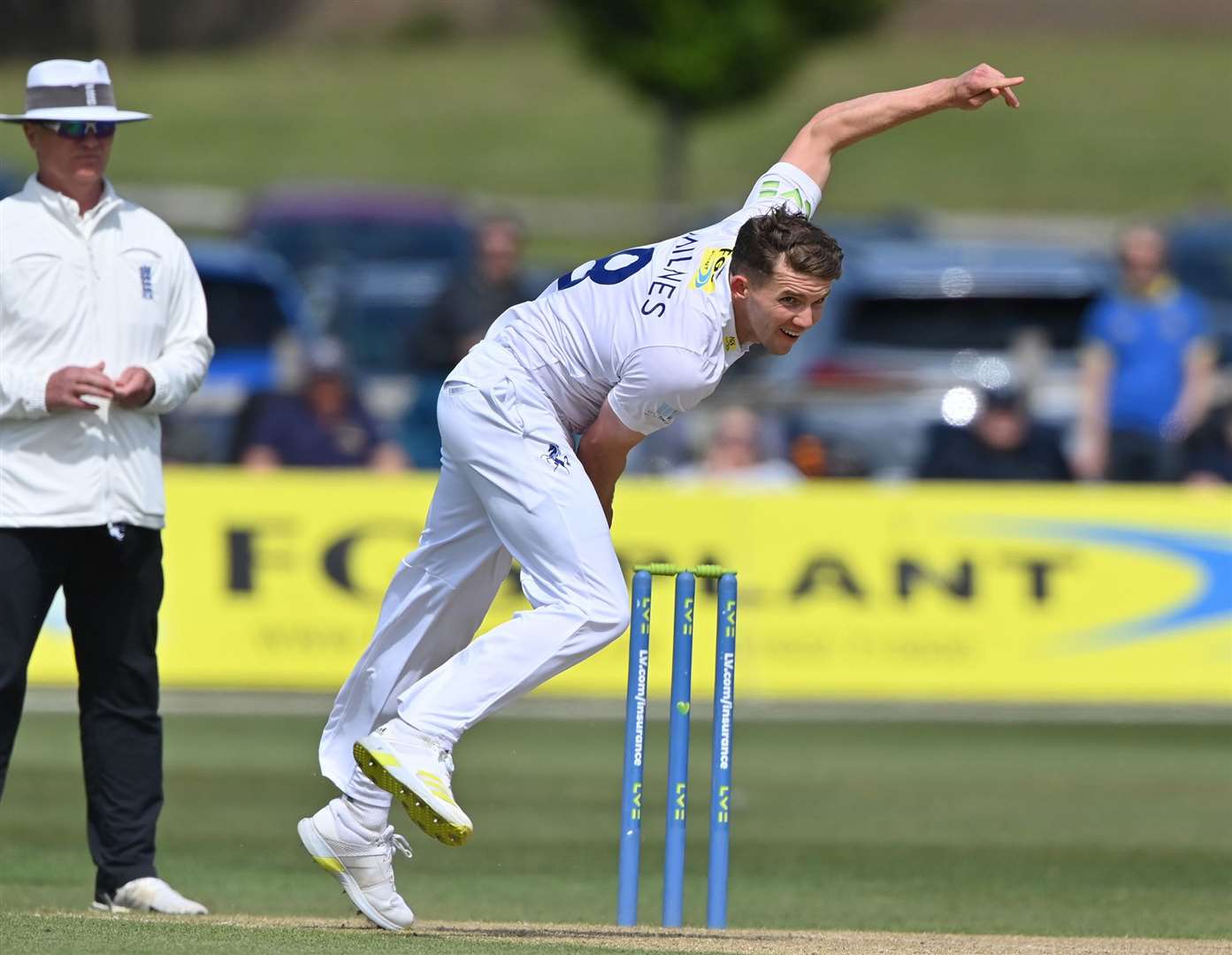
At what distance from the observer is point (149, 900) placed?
21.4 feet

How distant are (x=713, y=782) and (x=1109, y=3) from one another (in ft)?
151

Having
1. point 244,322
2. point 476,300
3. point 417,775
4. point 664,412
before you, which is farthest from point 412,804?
point 244,322

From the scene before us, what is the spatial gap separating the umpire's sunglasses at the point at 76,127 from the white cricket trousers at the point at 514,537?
1.31m

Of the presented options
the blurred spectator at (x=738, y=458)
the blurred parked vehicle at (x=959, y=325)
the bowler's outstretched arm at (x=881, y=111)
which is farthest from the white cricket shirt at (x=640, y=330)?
the blurred parked vehicle at (x=959, y=325)

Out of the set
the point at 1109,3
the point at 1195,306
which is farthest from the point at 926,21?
the point at 1195,306

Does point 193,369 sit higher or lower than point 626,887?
higher

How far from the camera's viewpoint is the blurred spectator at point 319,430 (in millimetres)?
13000

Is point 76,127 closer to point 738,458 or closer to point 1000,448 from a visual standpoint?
point 738,458

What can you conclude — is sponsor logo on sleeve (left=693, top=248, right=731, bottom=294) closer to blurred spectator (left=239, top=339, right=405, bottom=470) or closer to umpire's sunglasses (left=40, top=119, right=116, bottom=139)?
umpire's sunglasses (left=40, top=119, right=116, bottom=139)

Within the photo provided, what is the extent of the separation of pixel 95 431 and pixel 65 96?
0.95 metres

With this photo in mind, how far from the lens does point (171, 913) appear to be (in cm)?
644

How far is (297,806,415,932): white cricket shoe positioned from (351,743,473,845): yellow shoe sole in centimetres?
32

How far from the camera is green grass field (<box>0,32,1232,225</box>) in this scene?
39.2 metres

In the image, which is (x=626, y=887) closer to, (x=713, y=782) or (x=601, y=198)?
(x=713, y=782)
